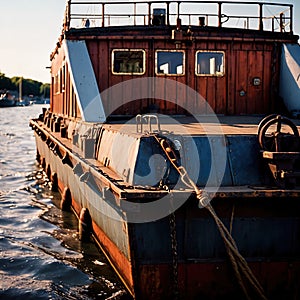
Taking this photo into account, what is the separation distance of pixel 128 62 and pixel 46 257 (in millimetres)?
5070

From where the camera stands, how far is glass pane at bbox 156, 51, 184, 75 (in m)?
12.0

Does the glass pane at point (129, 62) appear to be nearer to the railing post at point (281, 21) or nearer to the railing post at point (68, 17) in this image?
the railing post at point (68, 17)

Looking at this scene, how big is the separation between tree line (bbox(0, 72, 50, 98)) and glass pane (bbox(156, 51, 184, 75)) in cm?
14041

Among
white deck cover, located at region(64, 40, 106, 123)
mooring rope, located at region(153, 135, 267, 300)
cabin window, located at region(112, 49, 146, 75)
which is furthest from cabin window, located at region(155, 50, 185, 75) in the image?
mooring rope, located at region(153, 135, 267, 300)

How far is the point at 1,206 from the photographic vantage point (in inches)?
513

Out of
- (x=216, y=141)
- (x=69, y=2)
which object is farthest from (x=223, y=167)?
(x=69, y=2)

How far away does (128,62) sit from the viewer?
12.0 meters

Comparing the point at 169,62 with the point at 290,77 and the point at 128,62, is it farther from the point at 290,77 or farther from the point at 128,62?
the point at 290,77

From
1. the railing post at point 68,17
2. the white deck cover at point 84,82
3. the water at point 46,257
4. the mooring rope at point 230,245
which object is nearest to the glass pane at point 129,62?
the white deck cover at point 84,82

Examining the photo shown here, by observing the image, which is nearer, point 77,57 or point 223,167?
point 223,167

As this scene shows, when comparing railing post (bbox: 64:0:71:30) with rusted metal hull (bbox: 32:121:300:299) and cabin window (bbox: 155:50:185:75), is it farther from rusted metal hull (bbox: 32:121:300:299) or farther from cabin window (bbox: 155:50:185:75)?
rusted metal hull (bbox: 32:121:300:299)

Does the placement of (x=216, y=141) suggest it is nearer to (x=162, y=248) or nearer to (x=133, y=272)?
(x=162, y=248)

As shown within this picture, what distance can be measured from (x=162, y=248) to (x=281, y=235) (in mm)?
1443

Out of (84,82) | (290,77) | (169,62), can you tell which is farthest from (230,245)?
(290,77)
